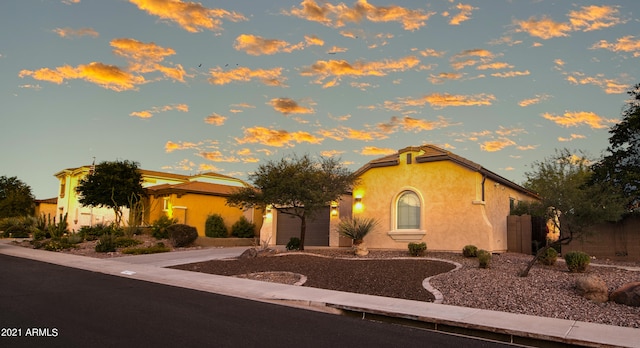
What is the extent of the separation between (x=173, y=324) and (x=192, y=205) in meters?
28.1

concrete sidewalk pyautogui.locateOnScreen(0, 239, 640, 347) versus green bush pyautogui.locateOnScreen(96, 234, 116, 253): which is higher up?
green bush pyautogui.locateOnScreen(96, 234, 116, 253)

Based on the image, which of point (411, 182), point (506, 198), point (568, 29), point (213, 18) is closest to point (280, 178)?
point (411, 182)

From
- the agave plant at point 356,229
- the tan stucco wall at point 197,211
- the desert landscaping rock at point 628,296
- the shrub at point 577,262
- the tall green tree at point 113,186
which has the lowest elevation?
the desert landscaping rock at point 628,296

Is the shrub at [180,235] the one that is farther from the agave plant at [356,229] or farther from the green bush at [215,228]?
the agave plant at [356,229]

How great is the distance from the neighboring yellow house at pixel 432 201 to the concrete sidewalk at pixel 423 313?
10.1 m

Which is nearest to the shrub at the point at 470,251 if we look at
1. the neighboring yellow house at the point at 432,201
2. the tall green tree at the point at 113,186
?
the neighboring yellow house at the point at 432,201

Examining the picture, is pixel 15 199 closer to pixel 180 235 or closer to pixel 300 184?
pixel 180 235

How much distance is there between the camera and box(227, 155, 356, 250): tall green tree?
21.9m

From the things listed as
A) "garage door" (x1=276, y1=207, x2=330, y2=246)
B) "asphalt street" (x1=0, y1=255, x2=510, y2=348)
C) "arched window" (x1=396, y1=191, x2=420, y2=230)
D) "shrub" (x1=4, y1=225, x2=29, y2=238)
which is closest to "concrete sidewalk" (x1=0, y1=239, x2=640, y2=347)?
"asphalt street" (x1=0, y1=255, x2=510, y2=348)

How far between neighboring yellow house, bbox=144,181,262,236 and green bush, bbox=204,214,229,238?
158cm

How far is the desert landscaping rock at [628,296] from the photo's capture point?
34.7ft

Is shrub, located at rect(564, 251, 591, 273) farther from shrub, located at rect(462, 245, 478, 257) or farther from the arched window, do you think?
the arched window

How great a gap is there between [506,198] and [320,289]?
49.1 feet

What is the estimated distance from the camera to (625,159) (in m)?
24.2
